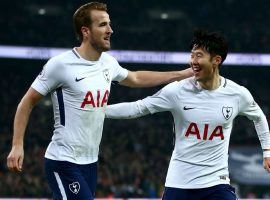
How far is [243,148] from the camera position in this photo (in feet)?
76.9

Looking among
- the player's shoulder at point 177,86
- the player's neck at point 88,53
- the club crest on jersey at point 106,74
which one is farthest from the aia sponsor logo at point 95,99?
the player's shoulder at point 177,86

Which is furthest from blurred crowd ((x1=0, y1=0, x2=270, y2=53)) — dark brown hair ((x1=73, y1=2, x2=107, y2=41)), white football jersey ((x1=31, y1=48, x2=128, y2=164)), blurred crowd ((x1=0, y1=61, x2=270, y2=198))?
white football jersey ((x1=31, y1=48, x2=128, y2=164))

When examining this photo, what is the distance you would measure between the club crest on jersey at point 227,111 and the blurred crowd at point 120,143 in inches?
546

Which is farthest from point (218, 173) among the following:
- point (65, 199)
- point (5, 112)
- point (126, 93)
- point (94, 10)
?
point (126, 93)

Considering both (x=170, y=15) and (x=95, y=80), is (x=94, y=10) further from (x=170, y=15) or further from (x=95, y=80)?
(x=170, y=15)

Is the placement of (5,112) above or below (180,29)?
below

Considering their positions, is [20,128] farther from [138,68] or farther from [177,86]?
[138,68]

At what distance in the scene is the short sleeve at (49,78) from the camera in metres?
→ 4.86

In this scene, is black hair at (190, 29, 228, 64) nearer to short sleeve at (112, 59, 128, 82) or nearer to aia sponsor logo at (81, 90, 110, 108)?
short sleeve at (112, 59, 128, 82)

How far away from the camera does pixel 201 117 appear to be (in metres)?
4.89

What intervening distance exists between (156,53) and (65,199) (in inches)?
923

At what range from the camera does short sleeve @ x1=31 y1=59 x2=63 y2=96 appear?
4.86 metres

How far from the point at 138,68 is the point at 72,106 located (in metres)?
23.7

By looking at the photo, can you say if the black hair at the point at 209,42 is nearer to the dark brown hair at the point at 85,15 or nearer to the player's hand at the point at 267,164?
the dark brown hair at the point at 85,15
